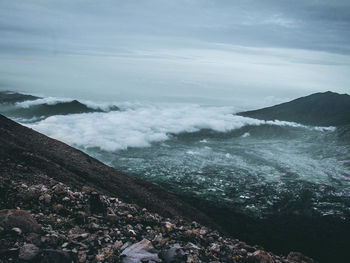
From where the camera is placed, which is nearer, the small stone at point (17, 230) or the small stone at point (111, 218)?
the small stone at point (17, 230)

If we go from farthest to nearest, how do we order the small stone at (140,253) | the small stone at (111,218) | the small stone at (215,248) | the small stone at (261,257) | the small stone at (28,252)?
1. the small stone at (111,218)
2. the small stone at (215,248)
3. the small stone at (261,257)
4. the small stone at (140,253)
5. the small stone at (28,252)

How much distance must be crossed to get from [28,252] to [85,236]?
223 cm

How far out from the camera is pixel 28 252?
263 inches

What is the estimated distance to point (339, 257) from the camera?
2800 inches

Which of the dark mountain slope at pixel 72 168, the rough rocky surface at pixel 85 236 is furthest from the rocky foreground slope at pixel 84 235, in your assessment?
the dark mountain slope at pixel 72 168

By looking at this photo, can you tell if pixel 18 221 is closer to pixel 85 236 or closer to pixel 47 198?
pixel 85 236

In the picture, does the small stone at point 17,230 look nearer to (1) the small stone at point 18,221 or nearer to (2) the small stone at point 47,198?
(1) the small stone at point 18,221

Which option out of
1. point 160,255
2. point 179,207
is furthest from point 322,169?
point 160,255

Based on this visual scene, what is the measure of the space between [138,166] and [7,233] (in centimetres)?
17236

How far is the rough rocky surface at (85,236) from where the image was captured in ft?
24.0

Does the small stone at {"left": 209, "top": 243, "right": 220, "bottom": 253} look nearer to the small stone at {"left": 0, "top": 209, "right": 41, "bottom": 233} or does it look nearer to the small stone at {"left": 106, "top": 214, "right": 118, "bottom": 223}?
the small stone at {"left": 106, "top": 214, "right": 118, "bottom": 223}

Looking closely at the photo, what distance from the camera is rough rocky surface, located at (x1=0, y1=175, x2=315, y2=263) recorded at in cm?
732

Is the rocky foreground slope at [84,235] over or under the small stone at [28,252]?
under

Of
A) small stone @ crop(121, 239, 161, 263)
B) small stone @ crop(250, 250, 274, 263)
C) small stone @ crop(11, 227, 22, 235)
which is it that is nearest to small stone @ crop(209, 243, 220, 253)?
small stone @ crop(250, 250, 274, 263)
